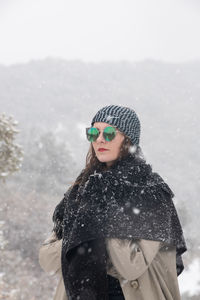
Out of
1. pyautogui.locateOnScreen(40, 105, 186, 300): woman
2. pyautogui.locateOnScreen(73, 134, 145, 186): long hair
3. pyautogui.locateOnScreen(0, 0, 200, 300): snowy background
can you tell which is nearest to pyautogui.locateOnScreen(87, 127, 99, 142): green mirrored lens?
pyautogui.locateOnScreen(40, 105, 186, 300): woman

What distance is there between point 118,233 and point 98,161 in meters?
0.61

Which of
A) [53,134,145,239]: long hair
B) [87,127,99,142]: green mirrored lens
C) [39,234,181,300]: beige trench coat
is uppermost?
[87,127,99,142]: green mirrored lens

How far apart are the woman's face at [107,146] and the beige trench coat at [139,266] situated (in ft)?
1.74

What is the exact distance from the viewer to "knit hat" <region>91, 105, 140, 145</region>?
191 centimetres

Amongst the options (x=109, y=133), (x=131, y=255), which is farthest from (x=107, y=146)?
(x=131, y=255)

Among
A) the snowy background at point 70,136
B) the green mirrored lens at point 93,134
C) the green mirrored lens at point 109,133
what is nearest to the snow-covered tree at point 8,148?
the snowy background at point 70,136

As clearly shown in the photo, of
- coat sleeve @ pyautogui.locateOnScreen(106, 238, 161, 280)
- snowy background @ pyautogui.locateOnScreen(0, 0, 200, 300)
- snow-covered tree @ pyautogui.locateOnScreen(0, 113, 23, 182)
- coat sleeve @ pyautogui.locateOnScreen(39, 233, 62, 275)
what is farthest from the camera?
snowy background @ pyautogui.locateOnScreen(0, 0, 200, 300)

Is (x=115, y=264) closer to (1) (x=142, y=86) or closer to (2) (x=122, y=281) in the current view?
(2) (x=122, y=281)

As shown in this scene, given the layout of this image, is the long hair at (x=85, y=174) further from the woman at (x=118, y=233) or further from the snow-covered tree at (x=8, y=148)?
the snow-covered tree at (x=8, y=148)

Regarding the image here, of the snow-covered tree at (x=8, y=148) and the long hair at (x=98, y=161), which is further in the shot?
the snow-covered tree at (x=8, y=148)

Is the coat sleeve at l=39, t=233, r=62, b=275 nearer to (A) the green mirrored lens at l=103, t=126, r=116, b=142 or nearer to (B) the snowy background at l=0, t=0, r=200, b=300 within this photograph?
(A) the green mirrored lens at l=103, t=126, r=116, b=142

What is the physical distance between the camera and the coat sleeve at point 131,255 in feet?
5.05

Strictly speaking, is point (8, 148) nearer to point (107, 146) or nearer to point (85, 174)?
point (85, 174)

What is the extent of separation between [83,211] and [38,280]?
833cm
